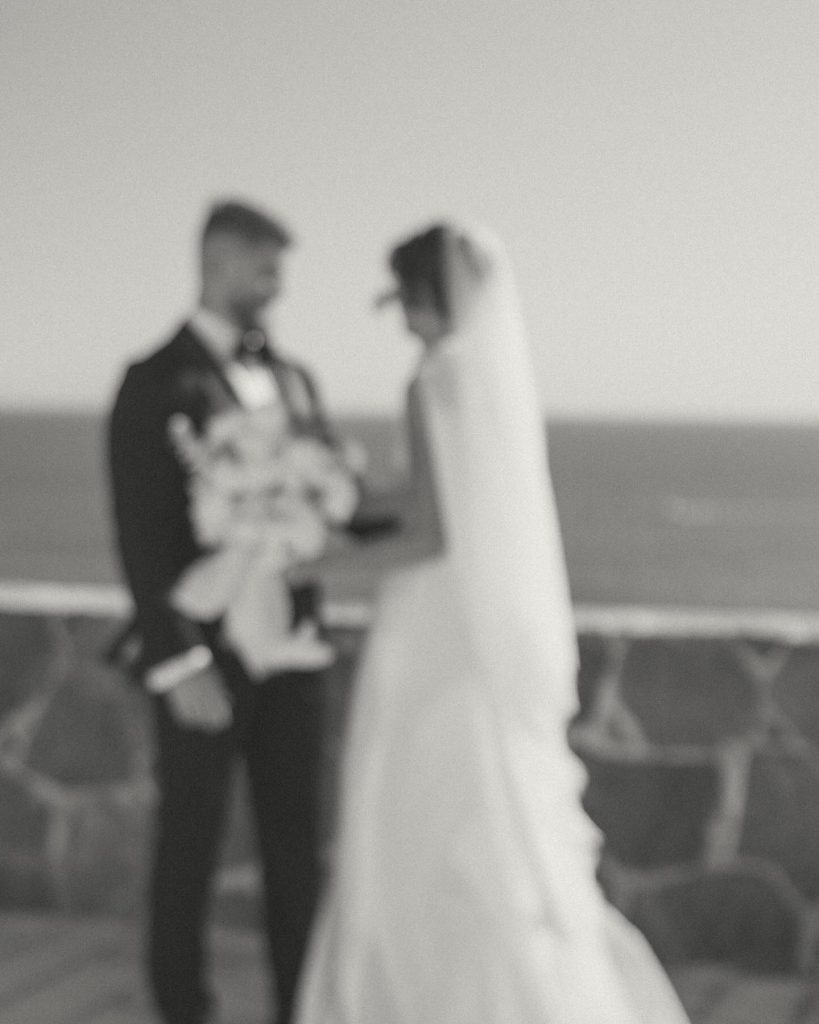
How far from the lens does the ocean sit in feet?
123

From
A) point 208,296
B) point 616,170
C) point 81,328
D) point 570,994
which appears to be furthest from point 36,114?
point 616,170

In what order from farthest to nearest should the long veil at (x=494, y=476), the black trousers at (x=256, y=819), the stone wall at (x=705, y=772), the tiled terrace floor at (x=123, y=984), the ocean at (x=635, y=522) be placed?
the ocean at (x=635, y=522)
the stone wall at (x=705, y=772)
the tiled terrace floor at (x=123, y=984)
the black trousers at (x=256, y=819)
the long veil at (x=494, y=476)

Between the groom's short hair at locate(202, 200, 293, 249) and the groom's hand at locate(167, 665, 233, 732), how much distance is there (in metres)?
0.75

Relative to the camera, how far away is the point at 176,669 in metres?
2.96

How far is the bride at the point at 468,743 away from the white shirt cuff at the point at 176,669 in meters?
0.29

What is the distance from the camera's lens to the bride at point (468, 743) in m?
2.88

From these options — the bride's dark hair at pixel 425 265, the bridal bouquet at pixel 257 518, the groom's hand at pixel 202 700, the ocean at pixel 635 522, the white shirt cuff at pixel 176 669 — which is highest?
the bride's dark hair at pixel 425 265

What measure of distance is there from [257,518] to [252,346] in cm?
34

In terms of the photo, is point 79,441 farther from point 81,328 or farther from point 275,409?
point 275,409

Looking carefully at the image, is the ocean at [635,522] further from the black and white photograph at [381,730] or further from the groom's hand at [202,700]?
the groom's hand at [202,700]

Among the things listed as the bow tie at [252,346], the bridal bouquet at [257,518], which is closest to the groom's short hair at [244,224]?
the bow tie at [252,346]

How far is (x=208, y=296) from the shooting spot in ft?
10.1

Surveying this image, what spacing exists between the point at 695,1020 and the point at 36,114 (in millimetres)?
9070

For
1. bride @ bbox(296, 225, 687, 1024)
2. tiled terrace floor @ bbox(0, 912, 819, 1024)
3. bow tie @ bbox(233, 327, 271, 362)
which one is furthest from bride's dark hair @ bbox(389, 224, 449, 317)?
tiled terrace floor @ bbox(0, 912, 819, 1024)
